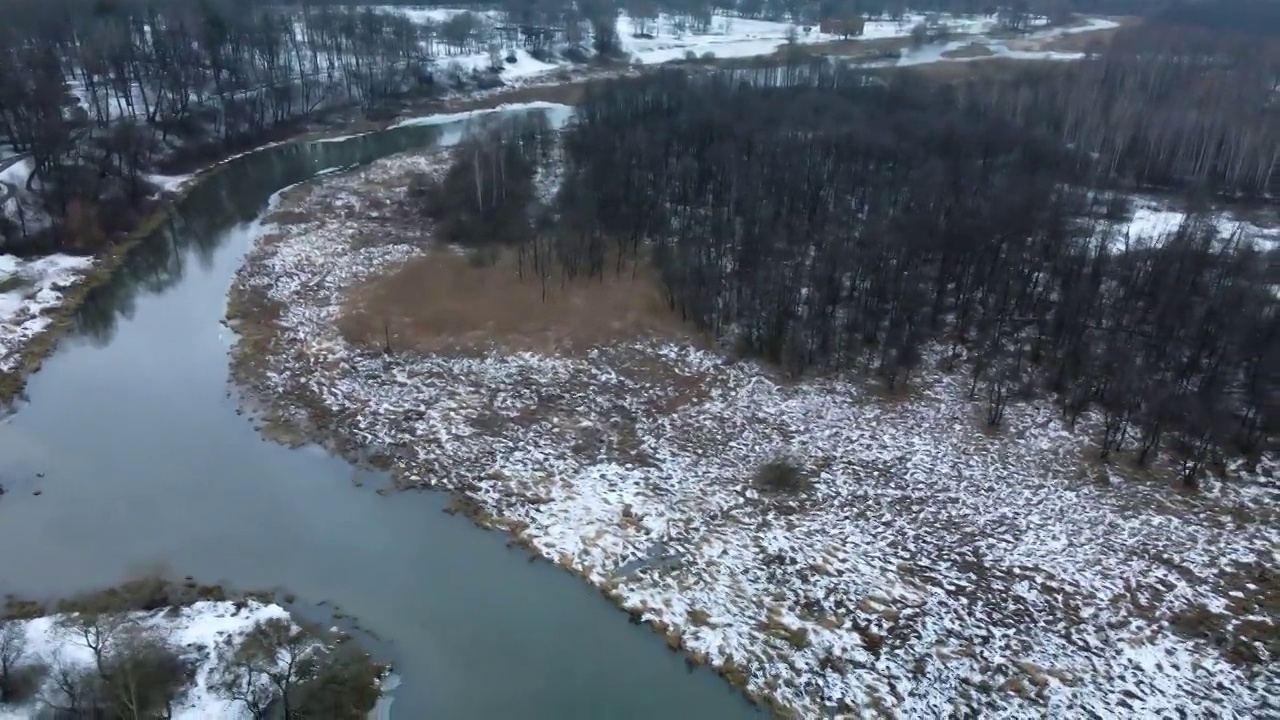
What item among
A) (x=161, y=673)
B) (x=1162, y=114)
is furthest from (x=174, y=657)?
(x=1162, y=114)

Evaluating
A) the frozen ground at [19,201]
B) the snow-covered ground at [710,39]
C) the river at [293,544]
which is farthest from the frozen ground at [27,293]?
the snow-covered ground at [710,39]

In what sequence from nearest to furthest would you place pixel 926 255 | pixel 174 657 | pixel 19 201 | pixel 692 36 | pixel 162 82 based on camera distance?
pixel 174 657 → pixel 926 255 → pixel 19 201 → pixel 162 82 → pixel 692 36

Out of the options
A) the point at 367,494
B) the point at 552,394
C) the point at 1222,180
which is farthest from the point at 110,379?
the point at 1222,180

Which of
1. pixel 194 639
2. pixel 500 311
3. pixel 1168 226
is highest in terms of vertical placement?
pixel 1168 226

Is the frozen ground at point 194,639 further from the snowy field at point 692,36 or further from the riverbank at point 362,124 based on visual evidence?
the snowy field at point 692,36

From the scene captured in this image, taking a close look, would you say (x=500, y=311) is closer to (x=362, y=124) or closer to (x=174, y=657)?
(x=174, y=657)

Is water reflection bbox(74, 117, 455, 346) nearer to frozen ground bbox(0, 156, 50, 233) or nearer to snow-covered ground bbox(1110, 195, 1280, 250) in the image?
frozen ground bbox(0, 156, 50, 233)
